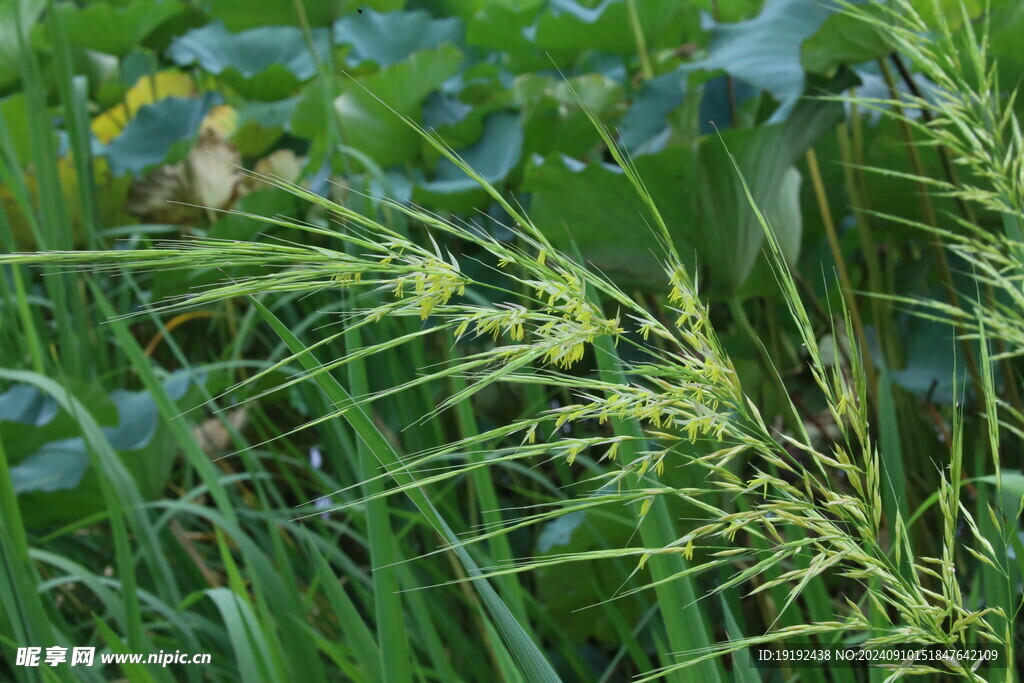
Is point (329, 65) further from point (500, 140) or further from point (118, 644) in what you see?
point (118, 644)

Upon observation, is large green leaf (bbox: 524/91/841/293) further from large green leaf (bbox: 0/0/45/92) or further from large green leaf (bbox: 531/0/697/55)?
large green leaf (bbox: 0/0/45/92)

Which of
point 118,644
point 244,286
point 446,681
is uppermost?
point 244,286

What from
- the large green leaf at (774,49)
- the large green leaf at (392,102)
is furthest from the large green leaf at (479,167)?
the large green leaf at (774,49)

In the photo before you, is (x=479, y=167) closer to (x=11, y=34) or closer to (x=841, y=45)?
(x=841, y=45)

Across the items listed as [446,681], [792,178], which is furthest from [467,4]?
[446,681]

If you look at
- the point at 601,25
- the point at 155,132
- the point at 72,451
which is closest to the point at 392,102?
the point at 601,25

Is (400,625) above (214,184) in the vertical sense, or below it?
below

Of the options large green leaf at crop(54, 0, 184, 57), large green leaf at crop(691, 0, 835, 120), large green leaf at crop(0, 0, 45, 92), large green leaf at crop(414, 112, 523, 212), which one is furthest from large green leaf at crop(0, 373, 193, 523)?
large green leaf at crop(54, 0, 184, 57)
